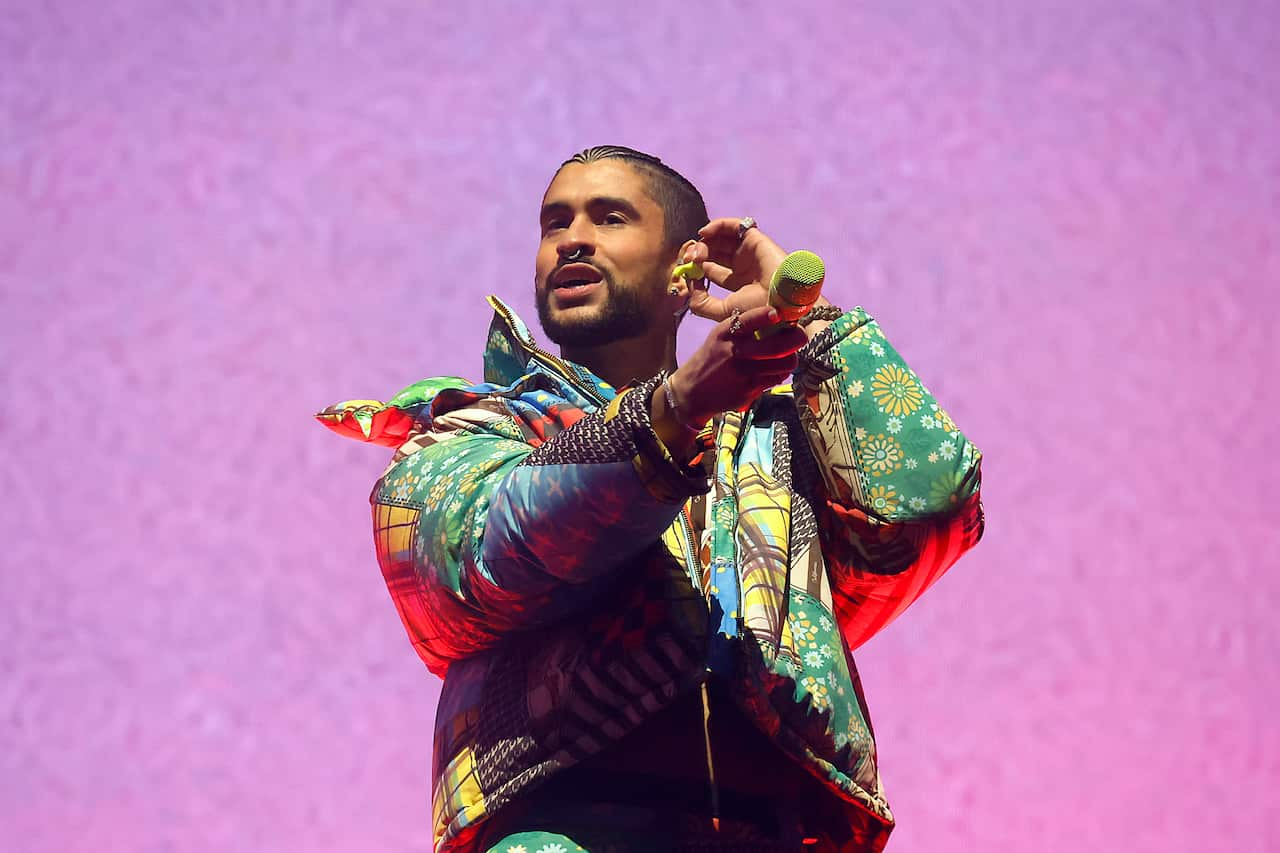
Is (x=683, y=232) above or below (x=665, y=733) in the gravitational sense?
above

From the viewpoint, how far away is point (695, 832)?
1.19 meters

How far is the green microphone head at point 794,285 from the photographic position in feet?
3.28

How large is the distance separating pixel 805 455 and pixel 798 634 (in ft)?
0.61

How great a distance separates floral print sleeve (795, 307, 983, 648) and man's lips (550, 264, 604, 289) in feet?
0.91

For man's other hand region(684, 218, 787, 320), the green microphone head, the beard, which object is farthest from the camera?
the beard

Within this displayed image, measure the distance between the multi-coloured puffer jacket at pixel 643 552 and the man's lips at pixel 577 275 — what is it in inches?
5.3

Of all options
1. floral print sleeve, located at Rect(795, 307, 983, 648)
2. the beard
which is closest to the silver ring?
floral print sleeve, located at Rect(795, 307, 983, 648)

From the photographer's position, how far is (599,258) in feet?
4.97

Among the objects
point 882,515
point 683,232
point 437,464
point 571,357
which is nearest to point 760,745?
point 882,515

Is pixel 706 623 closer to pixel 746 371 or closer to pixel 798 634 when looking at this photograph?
pixel 798 634

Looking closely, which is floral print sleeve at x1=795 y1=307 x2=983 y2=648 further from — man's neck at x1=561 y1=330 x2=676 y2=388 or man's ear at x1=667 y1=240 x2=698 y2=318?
man's neck at x1=561 y1=330 x2=676 y2=388

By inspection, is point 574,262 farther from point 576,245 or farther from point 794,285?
point 794,285

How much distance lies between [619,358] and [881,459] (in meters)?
0.33

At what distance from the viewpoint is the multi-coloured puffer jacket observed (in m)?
1.08
